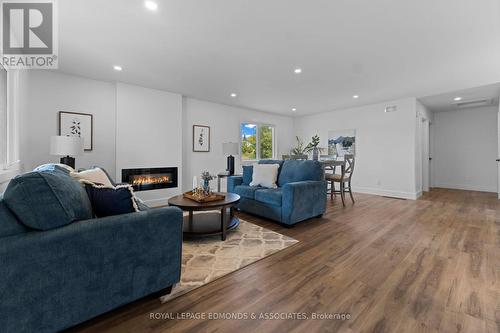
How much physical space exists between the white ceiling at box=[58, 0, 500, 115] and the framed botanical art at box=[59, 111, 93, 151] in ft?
2.36

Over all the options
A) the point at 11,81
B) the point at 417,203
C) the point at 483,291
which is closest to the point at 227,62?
the point at 11,81

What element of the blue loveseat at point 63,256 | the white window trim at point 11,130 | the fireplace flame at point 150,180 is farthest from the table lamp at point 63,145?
the blue loveseat at point 63,256

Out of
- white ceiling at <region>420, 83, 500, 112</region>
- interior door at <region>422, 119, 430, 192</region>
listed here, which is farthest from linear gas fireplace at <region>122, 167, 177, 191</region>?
interior door at <region>422, 119, 430, 192</region>

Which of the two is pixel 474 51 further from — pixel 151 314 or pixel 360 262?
pixel 151 314

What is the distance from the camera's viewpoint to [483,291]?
1.62 m

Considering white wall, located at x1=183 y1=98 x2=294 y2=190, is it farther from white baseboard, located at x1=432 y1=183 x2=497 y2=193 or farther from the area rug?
white baseboard, located at x1=432 y1=183 x2=497 y2=193

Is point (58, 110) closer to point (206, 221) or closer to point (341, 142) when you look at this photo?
point (206, 221)

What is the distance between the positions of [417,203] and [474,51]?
9.77 feet

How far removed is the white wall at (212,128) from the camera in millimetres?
5234

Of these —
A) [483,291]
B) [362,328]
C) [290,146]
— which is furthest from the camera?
[290,146]

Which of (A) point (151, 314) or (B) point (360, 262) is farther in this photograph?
(B) point (360, 262)

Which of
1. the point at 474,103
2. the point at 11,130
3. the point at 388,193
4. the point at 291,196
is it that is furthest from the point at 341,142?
the point at 11,130

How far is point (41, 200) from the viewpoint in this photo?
107cm

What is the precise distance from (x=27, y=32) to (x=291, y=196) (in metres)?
3.63
